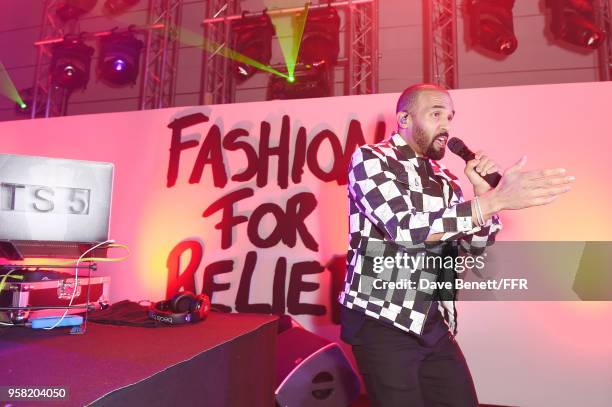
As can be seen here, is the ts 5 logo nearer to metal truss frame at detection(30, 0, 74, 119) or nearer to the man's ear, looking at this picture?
the man's ear

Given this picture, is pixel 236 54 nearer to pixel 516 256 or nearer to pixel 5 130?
pixel 5 130

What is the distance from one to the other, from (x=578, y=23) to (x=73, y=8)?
5197mm

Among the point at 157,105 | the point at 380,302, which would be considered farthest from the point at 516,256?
the point at 157,105

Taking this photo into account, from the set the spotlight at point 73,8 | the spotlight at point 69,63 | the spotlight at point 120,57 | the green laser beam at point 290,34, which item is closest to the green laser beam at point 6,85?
the spotlight at point 69,63

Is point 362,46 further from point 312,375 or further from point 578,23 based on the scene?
point 312,375

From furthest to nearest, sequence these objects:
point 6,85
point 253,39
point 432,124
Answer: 1. point 6,85
2. point 253,39
3. point 432,124

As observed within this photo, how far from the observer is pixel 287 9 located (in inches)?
155

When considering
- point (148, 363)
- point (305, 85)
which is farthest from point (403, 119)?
point (305, 85)

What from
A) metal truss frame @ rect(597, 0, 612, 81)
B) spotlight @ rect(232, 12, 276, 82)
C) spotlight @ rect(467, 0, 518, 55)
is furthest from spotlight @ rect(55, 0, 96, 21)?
metal truss frame @ rect(597, 0, 612, 81)

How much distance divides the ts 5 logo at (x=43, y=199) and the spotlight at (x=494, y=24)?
3.58 metres

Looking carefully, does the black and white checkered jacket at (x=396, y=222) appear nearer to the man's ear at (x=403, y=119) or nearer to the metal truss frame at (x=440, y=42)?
the man's ear at (x=403, y=119)

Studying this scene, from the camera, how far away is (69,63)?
4.43 m

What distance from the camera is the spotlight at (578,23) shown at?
341 centimetres

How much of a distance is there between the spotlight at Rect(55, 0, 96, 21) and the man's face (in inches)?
183
